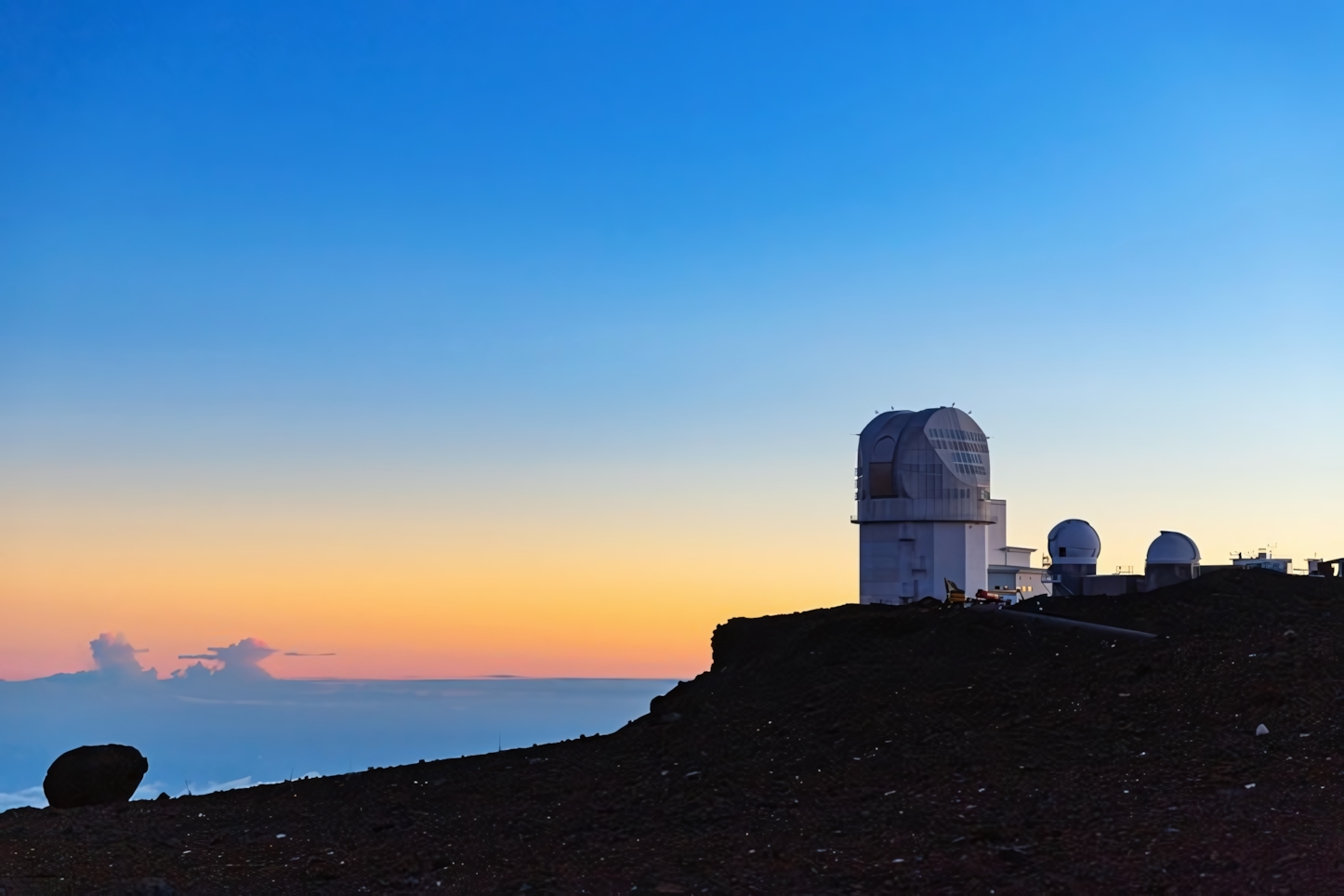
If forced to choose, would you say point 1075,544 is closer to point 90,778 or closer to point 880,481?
point 880,481

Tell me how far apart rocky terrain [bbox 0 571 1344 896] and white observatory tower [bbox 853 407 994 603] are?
86.0 feet

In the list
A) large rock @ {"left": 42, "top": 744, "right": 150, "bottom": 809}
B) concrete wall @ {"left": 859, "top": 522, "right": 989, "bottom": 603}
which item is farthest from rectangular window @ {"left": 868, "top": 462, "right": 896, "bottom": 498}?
large rock @ {"left": 42, "top": 744, "right": 150, "bottom": 809}

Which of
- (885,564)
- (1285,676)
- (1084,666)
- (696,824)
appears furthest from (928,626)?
(885,564)

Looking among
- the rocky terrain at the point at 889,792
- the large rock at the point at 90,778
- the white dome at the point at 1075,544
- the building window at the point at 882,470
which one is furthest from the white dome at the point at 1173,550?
the large rock at the point at 90,778

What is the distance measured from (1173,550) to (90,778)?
4101cm

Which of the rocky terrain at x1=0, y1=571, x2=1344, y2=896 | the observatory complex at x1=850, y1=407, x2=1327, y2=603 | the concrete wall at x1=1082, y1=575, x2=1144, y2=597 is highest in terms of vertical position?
the observatory complex at x1=850, y1=407, x2=1327, y2=603

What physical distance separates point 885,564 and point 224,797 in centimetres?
3341

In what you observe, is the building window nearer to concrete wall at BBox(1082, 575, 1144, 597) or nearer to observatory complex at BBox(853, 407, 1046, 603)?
observatory complex at BBox(853, 407, 1046, 603)

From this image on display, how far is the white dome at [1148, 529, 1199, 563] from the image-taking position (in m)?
50.9

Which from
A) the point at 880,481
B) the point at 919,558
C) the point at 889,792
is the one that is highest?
the point at 880,481

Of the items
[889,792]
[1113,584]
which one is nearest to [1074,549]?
[1113,584]

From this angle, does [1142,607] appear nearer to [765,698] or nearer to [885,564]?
[765,698]

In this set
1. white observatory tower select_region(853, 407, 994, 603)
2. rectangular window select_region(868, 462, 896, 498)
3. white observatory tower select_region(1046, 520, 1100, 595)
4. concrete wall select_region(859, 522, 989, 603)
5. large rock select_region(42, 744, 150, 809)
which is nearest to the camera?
large rock select_region(42, 744, 150, 809)

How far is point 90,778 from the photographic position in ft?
68.4
